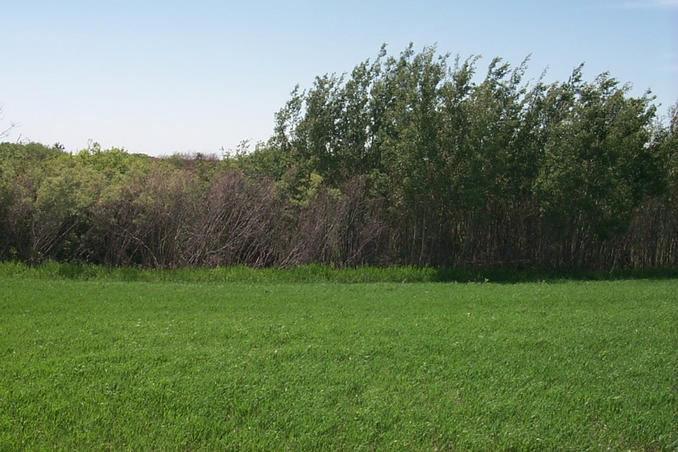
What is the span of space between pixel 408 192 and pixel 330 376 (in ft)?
32.2

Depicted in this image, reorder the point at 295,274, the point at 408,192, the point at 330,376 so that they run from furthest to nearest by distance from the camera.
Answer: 1. the point at 408,192
2. the point at 295,274
3. the point at 330,376

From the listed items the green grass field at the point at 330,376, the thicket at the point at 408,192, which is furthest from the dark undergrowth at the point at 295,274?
the green grass field at the point at 330,376

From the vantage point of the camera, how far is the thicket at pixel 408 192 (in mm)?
13953

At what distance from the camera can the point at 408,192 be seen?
15125 mm

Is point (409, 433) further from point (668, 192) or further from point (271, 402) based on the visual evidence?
point (668, 192)

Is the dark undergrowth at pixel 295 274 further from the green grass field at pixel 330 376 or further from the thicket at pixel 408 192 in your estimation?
the green grass field at pixel 330 376

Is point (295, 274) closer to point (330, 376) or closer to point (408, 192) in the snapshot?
point (408, 192)

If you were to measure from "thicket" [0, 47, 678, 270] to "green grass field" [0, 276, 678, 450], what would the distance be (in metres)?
4.88

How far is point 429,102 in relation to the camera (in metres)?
14.8

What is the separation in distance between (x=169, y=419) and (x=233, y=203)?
1005 centimetres

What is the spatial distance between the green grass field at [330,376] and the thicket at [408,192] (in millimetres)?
4881

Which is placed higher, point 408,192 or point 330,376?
point 408,192

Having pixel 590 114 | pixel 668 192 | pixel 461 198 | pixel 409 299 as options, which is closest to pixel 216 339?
pixel 409 299

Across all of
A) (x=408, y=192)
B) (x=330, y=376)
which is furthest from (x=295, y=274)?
(x=330, y=376)
